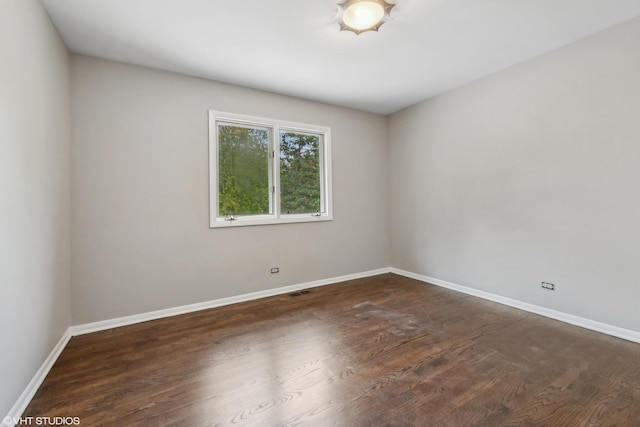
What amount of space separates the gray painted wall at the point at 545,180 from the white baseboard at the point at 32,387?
4039 mm

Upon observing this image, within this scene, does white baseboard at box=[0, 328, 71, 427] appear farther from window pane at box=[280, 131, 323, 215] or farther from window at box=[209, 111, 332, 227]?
window pane at box=[280, 131, 323, 215]

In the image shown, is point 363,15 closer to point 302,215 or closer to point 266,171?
point 266,171

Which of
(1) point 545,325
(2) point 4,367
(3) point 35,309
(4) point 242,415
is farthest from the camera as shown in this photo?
(1) point 545,325

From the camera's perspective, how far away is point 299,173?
3848 mm

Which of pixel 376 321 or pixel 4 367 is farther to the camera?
pixel 376 321

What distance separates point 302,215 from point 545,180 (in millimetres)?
2756

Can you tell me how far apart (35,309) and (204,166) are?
1.82 metres

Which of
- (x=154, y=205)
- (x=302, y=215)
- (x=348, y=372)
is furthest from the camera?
(x=302, y=215)

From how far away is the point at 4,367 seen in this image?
4.50ft

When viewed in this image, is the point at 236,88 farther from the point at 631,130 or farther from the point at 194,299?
the point at 631,130

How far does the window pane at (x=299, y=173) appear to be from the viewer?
146 inches

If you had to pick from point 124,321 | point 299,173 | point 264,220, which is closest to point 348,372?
point 264,220

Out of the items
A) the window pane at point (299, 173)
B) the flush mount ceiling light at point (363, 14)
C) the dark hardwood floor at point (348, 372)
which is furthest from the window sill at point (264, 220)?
the flush mount ceiling light at point (363, 14)

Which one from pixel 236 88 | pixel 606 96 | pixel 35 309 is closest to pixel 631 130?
pixel 606 96
